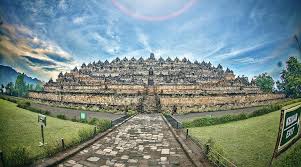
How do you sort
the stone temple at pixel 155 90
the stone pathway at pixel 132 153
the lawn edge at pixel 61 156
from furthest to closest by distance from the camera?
1. the stone temple at pixel 155 90
2. the stone pathway at pixel 132 153
3. the lawn edge at pixel 61 156

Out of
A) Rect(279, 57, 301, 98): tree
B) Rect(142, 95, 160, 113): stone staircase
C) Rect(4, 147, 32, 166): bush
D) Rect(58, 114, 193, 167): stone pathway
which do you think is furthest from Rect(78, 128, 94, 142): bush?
Rect(142, 95, 160, 113): stone staircase

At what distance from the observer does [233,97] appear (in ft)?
90.8

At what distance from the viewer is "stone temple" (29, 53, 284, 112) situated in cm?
2669

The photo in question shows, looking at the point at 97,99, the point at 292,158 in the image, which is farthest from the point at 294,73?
the point at 97,99

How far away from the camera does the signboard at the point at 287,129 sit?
10.3 ft

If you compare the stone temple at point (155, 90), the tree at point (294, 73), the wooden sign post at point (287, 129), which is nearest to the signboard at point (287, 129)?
the wooden sign post at point (287, 129)

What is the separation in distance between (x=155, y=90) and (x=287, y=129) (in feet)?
114

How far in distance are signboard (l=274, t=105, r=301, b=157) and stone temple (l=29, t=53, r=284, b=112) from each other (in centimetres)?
569

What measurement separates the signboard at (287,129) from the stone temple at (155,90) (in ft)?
18.7

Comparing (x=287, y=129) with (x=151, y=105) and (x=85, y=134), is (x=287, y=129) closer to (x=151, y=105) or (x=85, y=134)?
(x=85, y=134)

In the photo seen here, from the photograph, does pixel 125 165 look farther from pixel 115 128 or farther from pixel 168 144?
pixel 115 128

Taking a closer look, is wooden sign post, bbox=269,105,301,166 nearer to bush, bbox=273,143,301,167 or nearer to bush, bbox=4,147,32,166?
bush, bbox=273,143,301,167

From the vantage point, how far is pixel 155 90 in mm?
38031

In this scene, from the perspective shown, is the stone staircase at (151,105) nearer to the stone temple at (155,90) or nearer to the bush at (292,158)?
the stone temple at (155,90)
